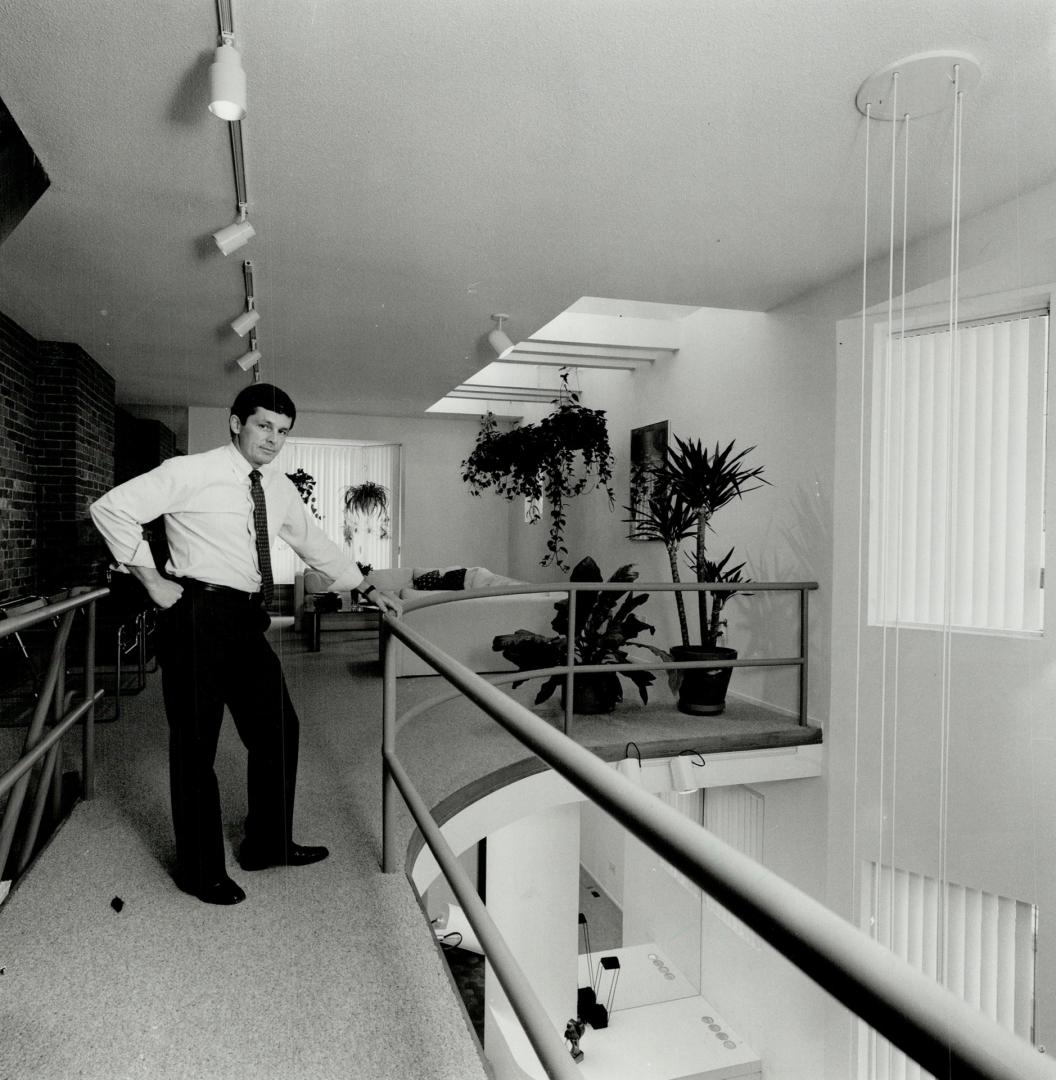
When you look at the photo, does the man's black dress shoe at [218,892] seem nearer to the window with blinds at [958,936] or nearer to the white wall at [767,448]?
the window with blinds at [958,936]

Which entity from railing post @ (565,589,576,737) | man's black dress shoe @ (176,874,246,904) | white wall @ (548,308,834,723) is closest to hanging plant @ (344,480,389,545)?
white wall @ (548,308,834,723)

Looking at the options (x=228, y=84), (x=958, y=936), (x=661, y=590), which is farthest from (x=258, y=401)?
(x=958, y=936)

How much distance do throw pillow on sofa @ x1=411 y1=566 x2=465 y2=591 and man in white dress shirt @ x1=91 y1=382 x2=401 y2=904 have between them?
13.8 feet

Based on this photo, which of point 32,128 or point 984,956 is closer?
point 32,128

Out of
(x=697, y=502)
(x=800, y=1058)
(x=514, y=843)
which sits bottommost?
(x=800, y=1058)

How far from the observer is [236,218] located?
120 inches

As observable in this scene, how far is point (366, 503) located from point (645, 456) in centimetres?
322

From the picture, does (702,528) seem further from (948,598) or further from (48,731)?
(48,731)

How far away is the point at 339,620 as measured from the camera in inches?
262

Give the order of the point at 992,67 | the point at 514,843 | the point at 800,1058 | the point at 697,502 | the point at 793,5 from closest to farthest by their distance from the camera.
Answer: the point at 793,5 → the point at 992,67 → the point at 697,502 → the point at 800,1058 → the point at 514,843

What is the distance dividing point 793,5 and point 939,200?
56.7 inches

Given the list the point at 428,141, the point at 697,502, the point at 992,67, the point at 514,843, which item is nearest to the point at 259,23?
the point at 428,141

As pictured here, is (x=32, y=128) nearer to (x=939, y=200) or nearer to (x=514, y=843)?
(x=939, y=200)

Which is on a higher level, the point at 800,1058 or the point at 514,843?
the point at 514,843
